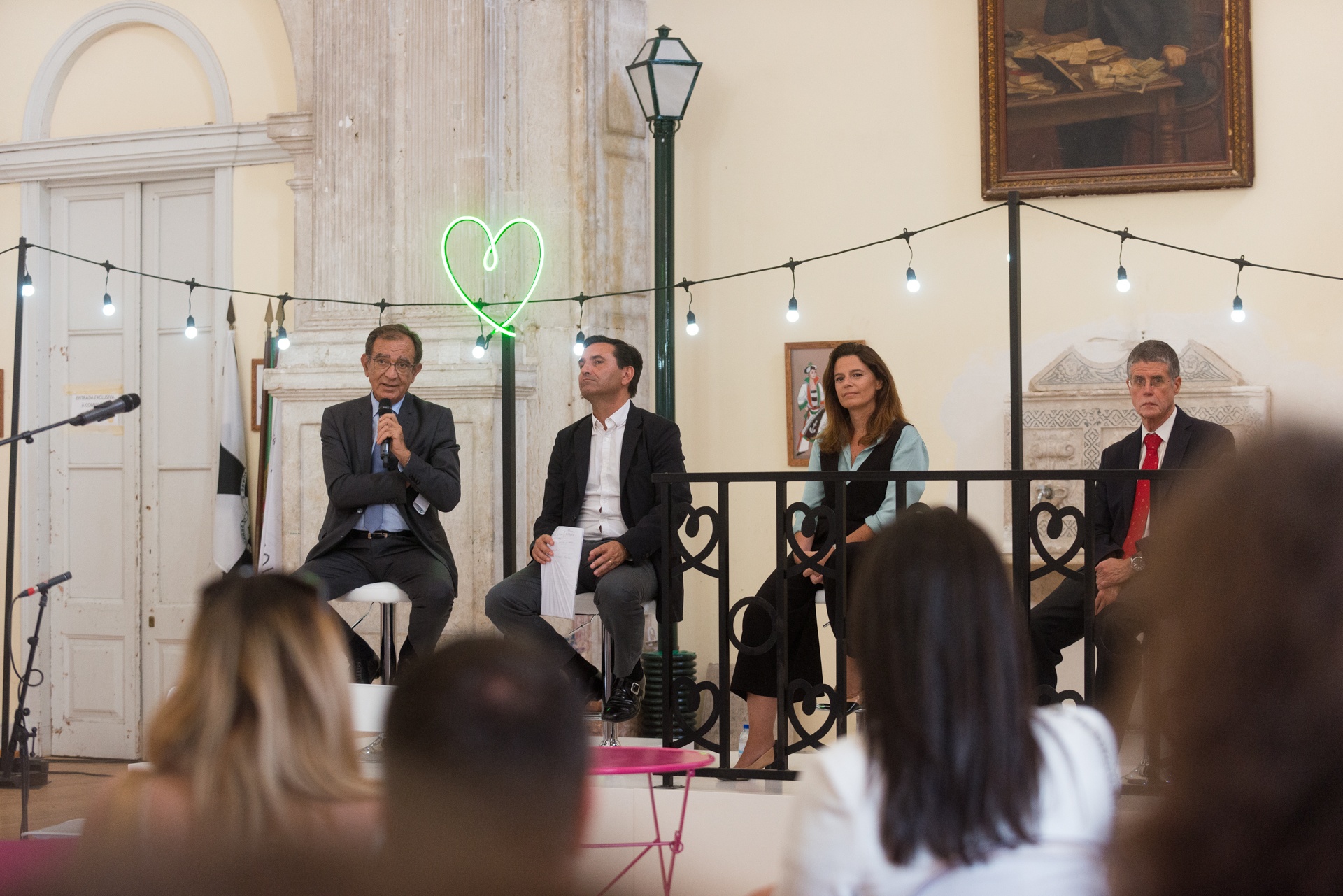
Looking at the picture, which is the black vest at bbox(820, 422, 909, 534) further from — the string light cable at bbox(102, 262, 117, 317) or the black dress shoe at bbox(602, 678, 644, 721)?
the string light cable at bbox(102, 262, 117, 317)

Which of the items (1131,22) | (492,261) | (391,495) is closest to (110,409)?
(391,495)

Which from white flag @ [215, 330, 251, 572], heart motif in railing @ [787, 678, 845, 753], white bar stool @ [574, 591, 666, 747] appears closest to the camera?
heart motif in railing @ [787, 678, 845, 753]

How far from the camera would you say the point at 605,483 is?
507 centimetres

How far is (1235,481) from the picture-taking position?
38.6 inches

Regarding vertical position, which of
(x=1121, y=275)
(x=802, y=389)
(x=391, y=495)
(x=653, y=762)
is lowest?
(x=653, y=762)

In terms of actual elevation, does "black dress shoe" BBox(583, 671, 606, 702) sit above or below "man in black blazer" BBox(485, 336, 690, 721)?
below

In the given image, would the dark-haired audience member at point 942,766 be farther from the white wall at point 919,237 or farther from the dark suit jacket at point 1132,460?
the white wall at point 919,237

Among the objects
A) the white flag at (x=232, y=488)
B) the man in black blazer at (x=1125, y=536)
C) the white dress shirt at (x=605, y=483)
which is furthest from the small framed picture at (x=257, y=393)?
the man in black blazer at (x=1125, y=536)

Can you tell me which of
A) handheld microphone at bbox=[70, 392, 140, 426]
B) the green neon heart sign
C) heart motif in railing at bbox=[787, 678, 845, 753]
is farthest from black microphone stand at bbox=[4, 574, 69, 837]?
heart motif in railing at bbox=[787, 678, 845, 753]

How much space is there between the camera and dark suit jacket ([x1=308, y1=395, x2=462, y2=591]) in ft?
16.1

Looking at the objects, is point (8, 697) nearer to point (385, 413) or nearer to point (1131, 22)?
point (385, 413)

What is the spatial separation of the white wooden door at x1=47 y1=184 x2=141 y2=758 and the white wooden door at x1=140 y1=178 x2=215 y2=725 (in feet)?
0.26

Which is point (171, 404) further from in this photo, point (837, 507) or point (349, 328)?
point (837, 507)

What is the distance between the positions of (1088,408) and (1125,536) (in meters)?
1.73
